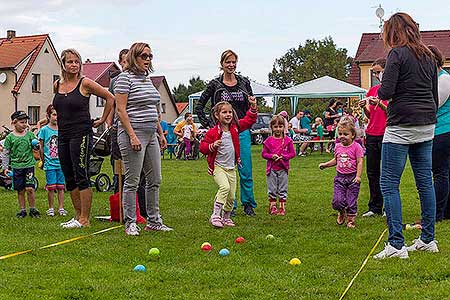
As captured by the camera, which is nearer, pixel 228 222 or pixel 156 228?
pixel 156 228

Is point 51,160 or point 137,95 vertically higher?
point 137,95

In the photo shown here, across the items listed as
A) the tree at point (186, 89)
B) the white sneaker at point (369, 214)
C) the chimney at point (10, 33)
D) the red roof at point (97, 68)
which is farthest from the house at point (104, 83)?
the white sneaker at point (369, 214)

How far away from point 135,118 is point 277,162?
2.48 meters

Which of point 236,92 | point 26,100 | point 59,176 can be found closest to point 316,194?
point 236,92

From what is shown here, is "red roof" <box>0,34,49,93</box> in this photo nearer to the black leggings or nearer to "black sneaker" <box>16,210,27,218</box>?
"black sneaker" <box>16,210,27,218</box>

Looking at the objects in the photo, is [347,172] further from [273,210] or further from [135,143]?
[135,143]

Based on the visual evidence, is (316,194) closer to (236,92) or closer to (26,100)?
(236,92)

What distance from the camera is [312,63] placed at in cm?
6406

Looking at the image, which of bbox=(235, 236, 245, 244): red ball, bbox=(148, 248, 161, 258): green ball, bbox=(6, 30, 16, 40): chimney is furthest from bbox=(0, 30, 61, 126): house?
bbox=(148, 248, 161, 258): green ball

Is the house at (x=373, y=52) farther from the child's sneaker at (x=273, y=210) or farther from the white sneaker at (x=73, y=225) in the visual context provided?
the white sneaker at (x=73, y=225)

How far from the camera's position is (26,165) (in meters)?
9.65

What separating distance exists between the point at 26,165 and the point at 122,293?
5041mm

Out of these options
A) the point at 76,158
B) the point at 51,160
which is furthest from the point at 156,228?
the point at 51,160

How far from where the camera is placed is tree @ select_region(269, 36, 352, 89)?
2495 inches
